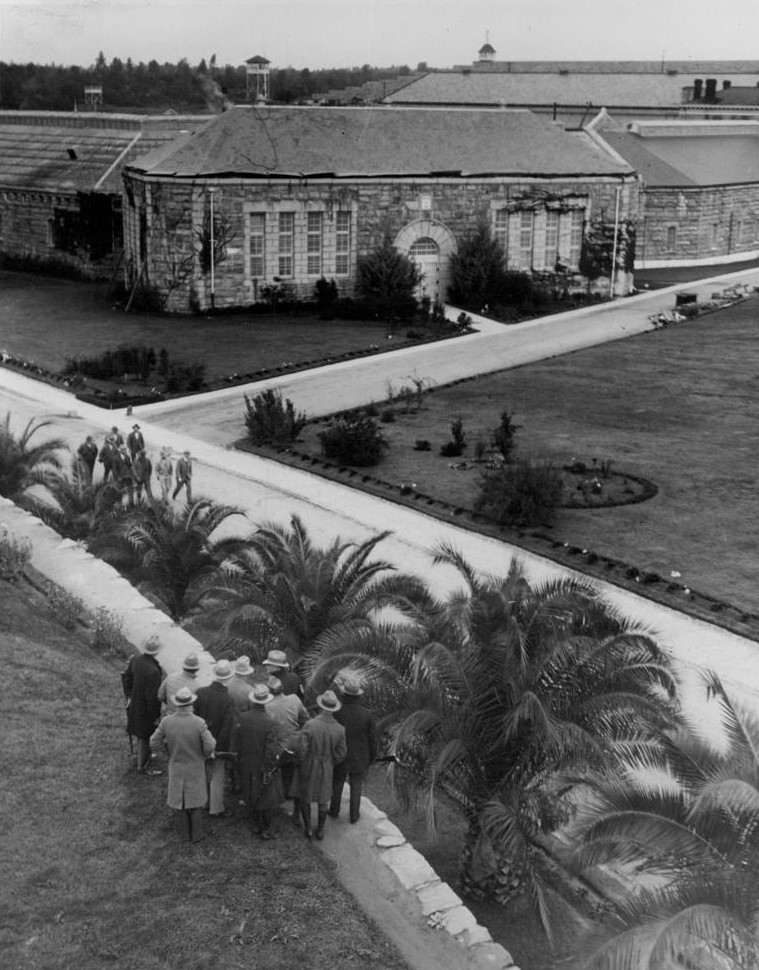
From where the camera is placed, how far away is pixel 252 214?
4350 cm

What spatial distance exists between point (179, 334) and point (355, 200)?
856 centimetres

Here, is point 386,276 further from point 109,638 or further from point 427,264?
point 109,638

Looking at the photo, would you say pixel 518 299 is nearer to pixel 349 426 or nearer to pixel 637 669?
pixel 349 426

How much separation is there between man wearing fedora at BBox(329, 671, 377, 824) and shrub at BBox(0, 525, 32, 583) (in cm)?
646

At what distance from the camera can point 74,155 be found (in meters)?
55.5

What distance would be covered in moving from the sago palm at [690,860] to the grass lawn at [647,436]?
30.1ft

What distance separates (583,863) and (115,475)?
14.2 metres

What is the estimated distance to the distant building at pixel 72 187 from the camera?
51.5 m

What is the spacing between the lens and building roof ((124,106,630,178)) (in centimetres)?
4397

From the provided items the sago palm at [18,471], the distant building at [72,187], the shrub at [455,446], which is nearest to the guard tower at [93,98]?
the distant building at [72,187]

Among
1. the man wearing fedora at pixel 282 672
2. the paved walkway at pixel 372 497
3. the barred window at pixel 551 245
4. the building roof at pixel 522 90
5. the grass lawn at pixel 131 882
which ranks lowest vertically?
the paved walkway at pixel 372 497

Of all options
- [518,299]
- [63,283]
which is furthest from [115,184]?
[518,299]

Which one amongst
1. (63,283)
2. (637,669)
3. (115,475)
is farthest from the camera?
(63,283)

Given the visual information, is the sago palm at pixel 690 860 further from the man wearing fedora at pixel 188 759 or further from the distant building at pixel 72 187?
the distant building at pixel 72 187
